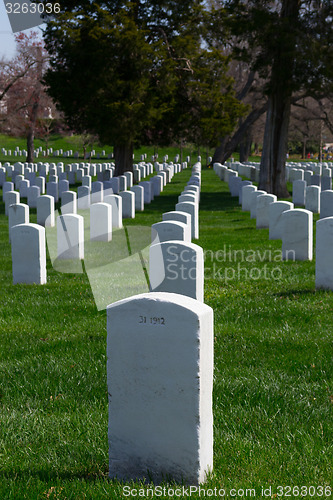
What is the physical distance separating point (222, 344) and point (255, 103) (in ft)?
138

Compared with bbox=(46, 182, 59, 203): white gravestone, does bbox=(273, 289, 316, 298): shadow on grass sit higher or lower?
lower

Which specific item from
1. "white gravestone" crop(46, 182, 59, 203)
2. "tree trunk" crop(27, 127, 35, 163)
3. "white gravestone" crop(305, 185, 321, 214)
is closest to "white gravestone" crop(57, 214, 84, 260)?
"white gravestone" crop(305, 185, 321, 214)

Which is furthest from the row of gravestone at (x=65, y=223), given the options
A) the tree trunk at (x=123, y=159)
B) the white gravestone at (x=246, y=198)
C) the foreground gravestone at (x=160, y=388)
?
the foreground gravestone at (x=160, y=388)

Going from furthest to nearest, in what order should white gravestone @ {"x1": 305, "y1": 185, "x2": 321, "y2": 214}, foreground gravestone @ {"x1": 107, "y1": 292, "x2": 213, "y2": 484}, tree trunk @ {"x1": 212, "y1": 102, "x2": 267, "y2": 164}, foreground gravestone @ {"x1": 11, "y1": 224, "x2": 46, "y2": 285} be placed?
tree trunk @ {"x1": 212, "y1": 102, "x2": 267, "y2": 164} → white gravestone @ {"x1": 305, "y1": 185, "x2": 321, "y2": 214} → foreground gravestone @ {"x1": 11, "y1": 224, "x2": 46, "y2": 285} → foreground gravestone @ {"x1": 107, "y1": 292, "x2": 213, "y2": 484}

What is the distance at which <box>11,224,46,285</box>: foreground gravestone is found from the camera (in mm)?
9812

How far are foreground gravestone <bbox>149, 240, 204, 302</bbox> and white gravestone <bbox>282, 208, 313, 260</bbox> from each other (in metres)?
4.34

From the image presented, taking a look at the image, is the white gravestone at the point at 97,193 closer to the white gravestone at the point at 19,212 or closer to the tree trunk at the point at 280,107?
the tree trunk at the point at 280,107

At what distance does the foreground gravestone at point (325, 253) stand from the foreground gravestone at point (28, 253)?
407 cm

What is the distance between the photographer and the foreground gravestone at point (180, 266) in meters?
7.30

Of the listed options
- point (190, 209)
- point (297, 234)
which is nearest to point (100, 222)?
point (190, 209)

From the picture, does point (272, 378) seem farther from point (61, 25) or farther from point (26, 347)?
point (61, 25)

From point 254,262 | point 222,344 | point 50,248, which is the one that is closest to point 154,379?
point 222,344

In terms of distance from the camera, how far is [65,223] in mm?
12336

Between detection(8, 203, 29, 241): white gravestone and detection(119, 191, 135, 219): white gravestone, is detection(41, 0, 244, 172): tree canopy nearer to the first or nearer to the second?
detection(119, 191, 135, 219): white gravestone
